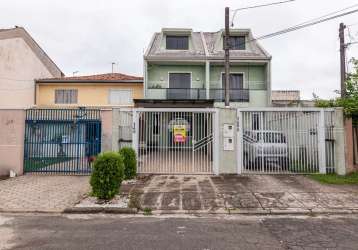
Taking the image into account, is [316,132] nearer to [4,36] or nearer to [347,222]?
[347,222]

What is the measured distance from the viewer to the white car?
10.6 metres

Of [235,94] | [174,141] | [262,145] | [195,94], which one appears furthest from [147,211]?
[235,94]

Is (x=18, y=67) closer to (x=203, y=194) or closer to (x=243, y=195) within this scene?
(x=203, y=194)

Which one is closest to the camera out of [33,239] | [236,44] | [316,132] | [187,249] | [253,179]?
[187,249]

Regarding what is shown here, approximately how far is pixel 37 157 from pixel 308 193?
9.47 meters

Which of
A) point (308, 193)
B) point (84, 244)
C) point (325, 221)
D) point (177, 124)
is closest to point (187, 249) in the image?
point (84, 244)

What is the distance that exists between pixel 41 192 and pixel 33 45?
676 inches

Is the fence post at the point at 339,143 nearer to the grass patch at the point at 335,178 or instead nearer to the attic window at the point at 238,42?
the grass patch at the point at 335,178

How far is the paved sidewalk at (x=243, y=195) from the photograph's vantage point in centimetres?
662

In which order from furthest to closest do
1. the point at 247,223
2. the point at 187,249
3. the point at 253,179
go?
the point at 253,179
the point at 247,223
the point at 187,249

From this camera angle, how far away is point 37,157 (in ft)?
35.7

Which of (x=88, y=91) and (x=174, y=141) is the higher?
(x=88, y=91)

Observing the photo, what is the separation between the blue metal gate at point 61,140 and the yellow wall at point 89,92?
36.3ft

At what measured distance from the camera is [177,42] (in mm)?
23359
